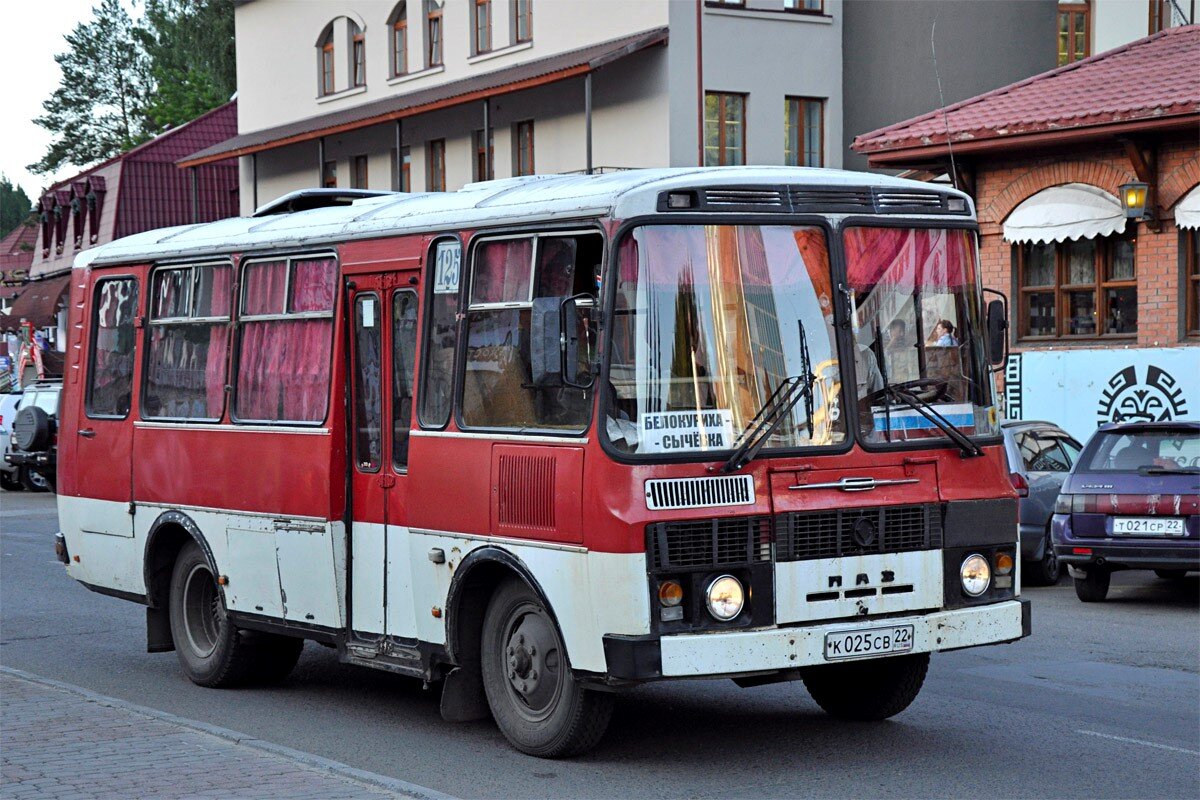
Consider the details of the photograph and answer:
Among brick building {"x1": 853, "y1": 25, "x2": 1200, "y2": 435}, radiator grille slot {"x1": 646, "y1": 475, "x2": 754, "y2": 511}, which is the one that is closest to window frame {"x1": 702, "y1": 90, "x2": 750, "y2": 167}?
brick building {"x1": 853, "y1": 25, "x2": 1200, "y2": 435}

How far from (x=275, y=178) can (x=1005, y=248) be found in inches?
1133

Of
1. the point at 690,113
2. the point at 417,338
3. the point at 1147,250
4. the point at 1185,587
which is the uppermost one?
the point at 690,113

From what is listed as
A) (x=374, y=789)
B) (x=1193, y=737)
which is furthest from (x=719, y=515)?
(x=1193, y=737)

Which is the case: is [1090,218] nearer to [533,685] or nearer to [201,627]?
[201,627]

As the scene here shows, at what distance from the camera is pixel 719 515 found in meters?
7.89

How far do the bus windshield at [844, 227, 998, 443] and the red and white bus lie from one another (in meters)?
0.02

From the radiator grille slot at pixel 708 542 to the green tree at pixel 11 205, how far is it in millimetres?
132083

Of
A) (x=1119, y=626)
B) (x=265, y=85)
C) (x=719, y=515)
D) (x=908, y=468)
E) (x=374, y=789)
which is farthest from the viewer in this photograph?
(x=265, y=85)

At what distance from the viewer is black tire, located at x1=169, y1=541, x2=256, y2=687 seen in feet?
36.7

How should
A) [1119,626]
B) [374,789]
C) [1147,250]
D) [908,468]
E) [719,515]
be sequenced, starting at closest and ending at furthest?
[374,789] < [719,515] < [908,468] < [1119,626] < [1147,250]

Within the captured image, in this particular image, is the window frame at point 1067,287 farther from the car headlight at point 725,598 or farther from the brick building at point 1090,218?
the car headlight at point 725,598

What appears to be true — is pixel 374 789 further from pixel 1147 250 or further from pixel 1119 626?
pixel 1147 250

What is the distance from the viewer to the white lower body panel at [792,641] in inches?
305

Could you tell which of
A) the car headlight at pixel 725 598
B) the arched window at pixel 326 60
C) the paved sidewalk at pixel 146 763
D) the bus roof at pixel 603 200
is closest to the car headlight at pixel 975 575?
the car headlight at pixel 725 598
